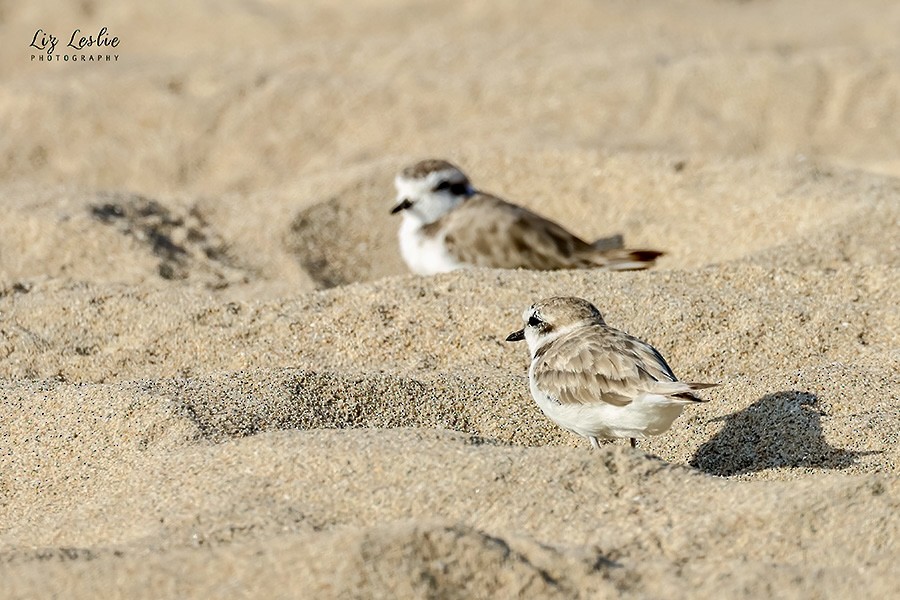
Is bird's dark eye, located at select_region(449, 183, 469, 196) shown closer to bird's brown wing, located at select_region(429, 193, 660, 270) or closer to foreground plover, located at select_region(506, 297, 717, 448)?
bird's brown wing, located at select_region(429, 193, 660, 270)

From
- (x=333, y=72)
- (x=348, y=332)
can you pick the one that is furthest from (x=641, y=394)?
(x=333, y=72)

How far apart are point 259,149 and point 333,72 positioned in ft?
3.65

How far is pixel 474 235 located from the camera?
6.48 meters

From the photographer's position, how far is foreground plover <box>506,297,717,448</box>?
12.3ft

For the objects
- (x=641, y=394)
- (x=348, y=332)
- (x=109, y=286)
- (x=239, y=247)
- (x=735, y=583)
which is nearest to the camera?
(x=735, y=583)

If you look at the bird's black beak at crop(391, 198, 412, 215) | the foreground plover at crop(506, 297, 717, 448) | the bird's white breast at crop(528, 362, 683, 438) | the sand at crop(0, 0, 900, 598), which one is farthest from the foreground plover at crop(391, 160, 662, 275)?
the bird's white breast at crop(528, 362, 683, 438)

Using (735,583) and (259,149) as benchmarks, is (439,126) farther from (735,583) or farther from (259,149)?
(735,583)

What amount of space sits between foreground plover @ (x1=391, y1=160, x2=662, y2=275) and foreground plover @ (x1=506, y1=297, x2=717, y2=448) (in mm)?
1951

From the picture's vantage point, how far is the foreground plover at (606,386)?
3.74 meters

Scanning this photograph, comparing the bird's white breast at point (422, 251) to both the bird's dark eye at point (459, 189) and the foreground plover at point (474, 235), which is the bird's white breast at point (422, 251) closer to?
the foreground plover at point (474, 235)

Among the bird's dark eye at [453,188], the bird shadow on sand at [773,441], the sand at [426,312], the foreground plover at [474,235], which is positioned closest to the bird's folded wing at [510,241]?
the foreground plover at [474,235]

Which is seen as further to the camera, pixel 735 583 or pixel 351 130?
pixel 351 130

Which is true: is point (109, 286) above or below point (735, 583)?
above

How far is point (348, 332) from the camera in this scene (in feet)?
16.4
